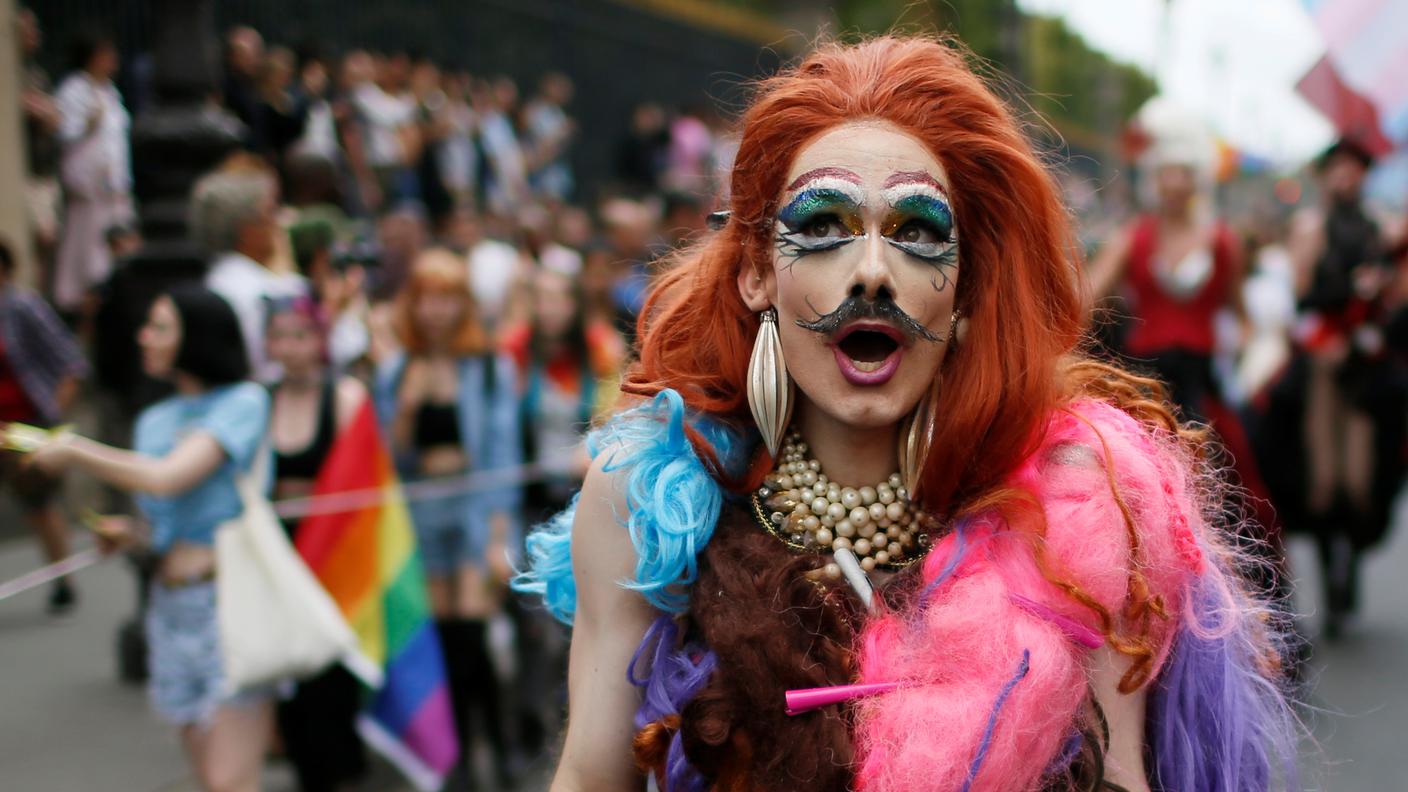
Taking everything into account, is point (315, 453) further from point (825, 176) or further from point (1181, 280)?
point (1181, 280)

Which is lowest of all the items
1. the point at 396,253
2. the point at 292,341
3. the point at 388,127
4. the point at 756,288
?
the point at 396,253

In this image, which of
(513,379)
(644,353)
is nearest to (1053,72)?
(513,379)

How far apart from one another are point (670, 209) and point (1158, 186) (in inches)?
133

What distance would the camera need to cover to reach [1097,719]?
1.94 metres

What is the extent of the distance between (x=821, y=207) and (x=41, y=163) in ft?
25.0

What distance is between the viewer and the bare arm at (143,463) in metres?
3.48

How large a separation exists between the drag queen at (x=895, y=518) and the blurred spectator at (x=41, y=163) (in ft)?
23.2

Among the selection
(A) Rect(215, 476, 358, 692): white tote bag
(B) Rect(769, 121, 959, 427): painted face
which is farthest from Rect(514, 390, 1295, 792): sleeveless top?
(A) Rect(215, 476, 358, 692): white tote bag

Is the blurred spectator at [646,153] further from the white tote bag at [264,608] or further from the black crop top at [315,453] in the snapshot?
the white tote bag at [264,608]

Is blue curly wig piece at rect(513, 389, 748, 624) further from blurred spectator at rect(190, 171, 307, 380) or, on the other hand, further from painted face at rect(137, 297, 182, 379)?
blurred spectator at rect(190, 171, 307, 380)

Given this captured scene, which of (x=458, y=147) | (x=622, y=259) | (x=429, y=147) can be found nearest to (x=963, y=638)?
(x=622, y=259)

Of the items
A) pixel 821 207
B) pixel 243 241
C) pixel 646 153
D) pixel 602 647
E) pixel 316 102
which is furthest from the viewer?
pixel 646 153

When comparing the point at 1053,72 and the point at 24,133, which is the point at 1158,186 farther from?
the point at 1053,72

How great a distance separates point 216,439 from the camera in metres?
4.11
